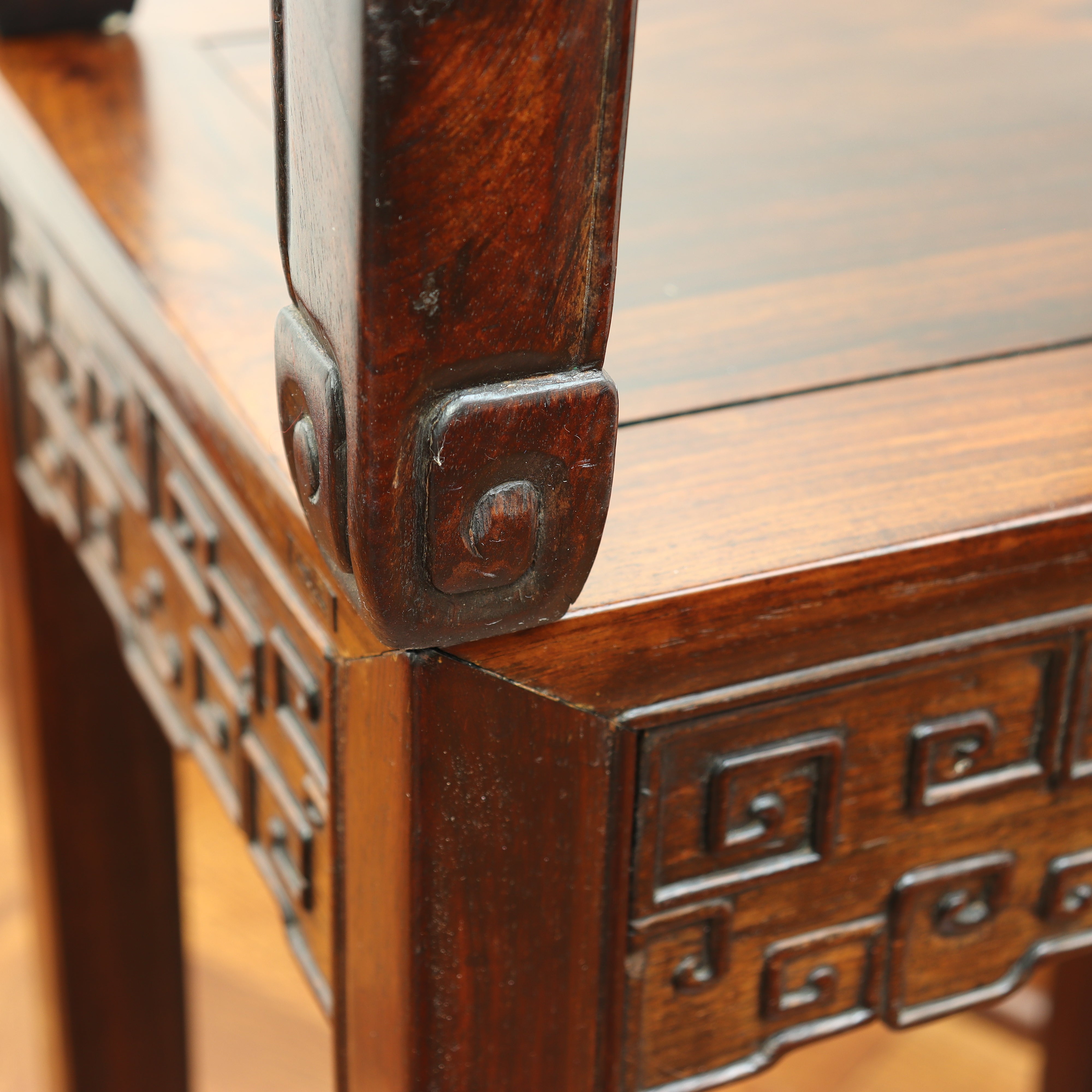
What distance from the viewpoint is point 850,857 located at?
35 cm

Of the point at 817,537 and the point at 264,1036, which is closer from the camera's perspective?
the point at 817,537

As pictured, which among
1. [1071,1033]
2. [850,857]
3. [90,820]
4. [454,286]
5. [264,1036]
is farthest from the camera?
[264,1036]

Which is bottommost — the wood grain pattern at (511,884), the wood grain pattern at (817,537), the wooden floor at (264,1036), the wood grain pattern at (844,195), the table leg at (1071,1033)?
the wooden floor at (264,1036)

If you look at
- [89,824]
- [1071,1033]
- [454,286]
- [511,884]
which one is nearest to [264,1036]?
[89,824]

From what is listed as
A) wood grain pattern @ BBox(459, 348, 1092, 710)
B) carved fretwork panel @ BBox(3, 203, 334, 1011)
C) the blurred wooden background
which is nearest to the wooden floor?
the blurred wooden background

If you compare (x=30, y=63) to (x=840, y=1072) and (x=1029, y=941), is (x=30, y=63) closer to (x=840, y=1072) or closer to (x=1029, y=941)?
(x=1029, y=941)

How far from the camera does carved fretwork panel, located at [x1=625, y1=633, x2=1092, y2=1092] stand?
323 millimetres

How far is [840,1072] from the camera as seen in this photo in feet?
3.13

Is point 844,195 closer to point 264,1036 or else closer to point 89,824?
point 89,824

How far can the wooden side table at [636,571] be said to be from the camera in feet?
0.81

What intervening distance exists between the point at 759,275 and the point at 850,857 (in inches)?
5.8

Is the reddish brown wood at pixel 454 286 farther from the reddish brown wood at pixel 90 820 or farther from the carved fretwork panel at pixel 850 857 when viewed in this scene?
the reddish brown wood at pixel 90 820

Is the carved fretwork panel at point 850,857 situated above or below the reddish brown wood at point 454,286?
below

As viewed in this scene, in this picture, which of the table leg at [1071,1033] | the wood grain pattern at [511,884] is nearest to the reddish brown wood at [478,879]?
the wood grain pattern at [511,884]
